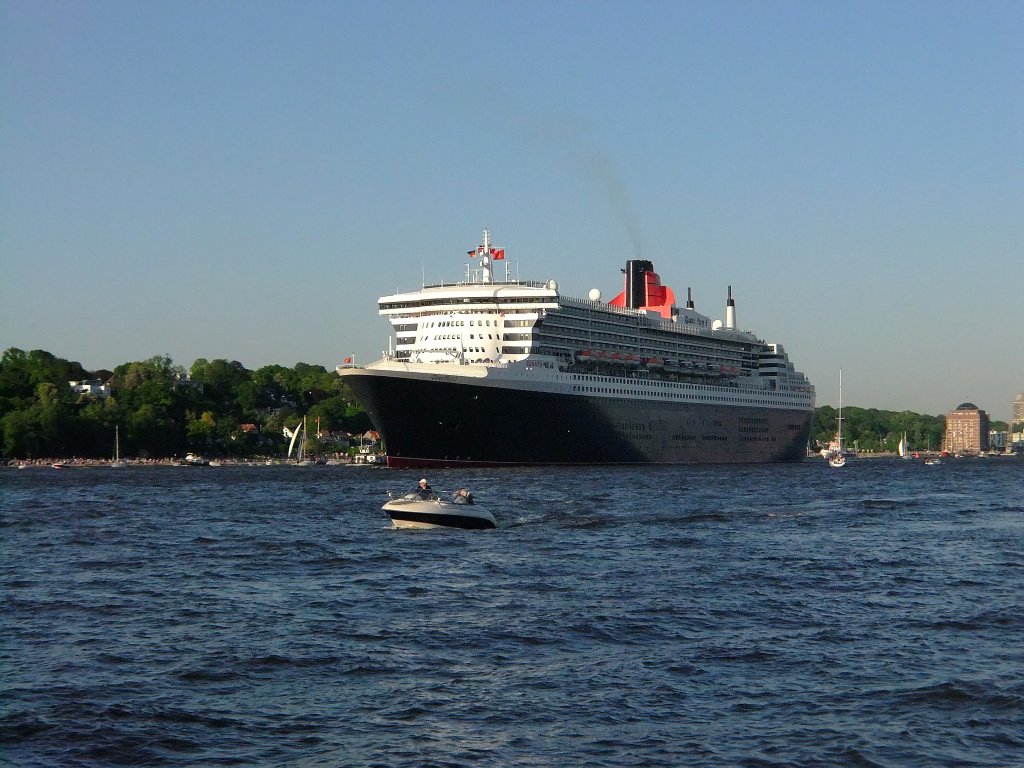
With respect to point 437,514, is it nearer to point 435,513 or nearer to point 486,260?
point 435,513

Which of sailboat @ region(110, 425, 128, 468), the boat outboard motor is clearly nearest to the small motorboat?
the boat outboard motor

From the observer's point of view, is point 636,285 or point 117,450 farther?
point 117,450

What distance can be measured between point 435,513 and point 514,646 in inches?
879

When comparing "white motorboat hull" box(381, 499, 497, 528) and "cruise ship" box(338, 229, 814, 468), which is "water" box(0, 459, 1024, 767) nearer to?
"white motorboat hull" box(381, 499, 497, 528)

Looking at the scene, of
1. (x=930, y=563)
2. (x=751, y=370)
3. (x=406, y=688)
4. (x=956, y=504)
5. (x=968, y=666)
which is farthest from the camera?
(x=751, y=370)

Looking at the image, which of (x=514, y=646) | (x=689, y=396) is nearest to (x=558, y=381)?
(x=689, y=396)

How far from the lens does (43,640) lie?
26188 mm

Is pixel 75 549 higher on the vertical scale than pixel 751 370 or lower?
lower

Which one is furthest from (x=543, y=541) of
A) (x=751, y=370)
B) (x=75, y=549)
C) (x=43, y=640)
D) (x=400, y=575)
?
(x=751, y=370)

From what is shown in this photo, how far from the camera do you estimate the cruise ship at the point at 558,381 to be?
93.3 m

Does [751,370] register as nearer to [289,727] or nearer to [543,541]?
[543,541]

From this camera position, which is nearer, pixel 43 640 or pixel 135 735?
pixel 135 735

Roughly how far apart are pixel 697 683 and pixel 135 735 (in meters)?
9.50

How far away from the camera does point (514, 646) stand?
2541 centimetres
